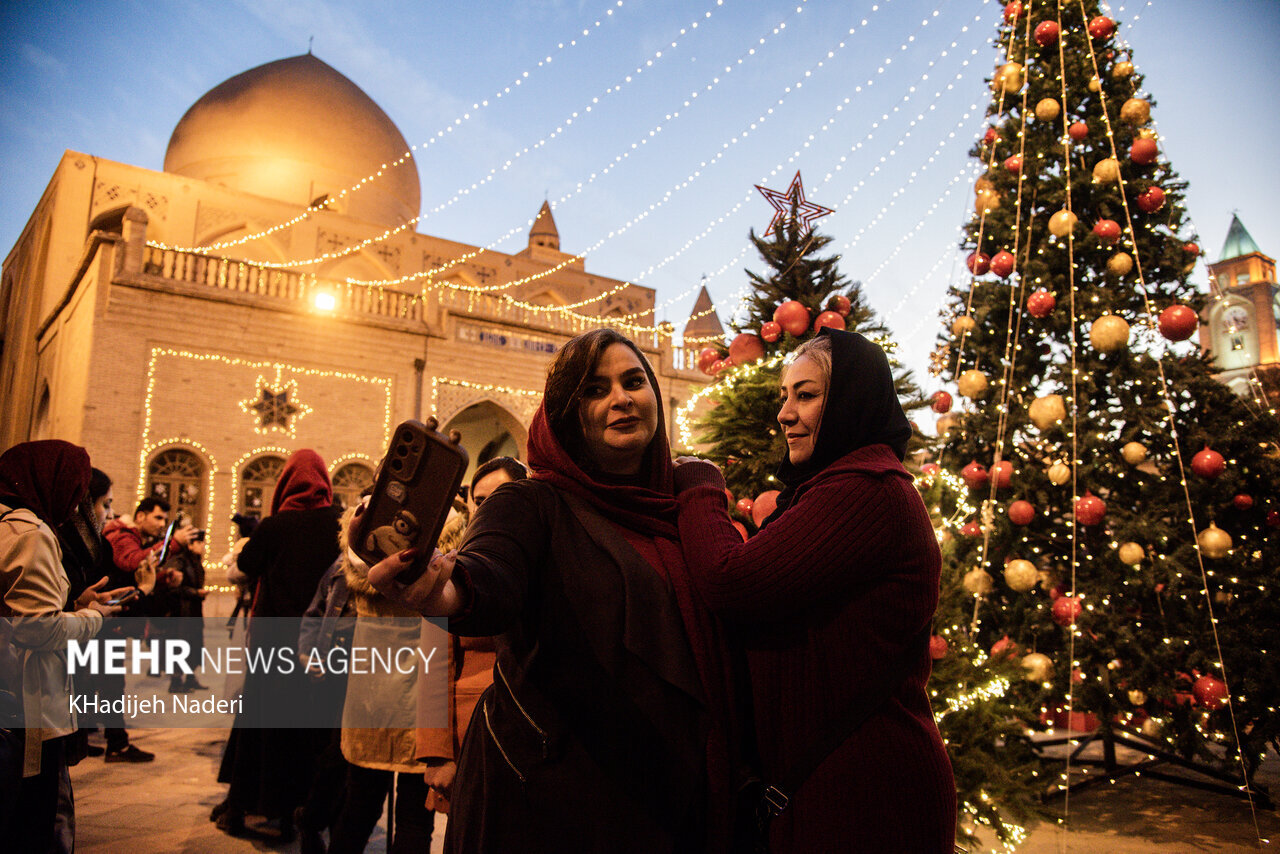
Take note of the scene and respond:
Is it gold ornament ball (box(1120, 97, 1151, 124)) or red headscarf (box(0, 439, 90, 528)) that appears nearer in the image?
red headscarf (box(0, 439, 90, 528))

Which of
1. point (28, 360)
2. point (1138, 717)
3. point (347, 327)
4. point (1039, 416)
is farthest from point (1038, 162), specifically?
point (28, 360)

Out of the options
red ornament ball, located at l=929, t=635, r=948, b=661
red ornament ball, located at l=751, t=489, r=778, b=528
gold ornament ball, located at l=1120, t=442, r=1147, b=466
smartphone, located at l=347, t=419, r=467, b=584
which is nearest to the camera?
smartphone, located at l=347, t=419, r=467, b=584

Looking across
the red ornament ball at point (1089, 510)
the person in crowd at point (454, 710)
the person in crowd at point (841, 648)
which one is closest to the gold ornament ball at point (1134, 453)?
the red ornament ball at point (1089, 510)

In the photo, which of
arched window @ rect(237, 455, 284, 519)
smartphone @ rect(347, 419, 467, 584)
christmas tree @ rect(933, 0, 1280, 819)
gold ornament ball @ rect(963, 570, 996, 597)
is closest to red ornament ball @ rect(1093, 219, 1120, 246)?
christmas tree @ rect(933, 0, 1280, 819)

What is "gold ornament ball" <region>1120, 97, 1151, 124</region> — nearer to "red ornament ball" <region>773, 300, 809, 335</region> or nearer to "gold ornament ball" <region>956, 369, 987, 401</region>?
"gold ornament ball" <region>956, 369, 987, 401</region>

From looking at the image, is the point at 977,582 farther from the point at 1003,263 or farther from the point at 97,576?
the point at 97,576

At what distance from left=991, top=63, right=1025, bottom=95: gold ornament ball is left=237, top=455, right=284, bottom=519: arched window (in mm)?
12941

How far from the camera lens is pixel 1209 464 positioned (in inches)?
192

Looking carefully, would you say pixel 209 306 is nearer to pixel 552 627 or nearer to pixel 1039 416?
Answer: pixel 1039 416

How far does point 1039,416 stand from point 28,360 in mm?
24937

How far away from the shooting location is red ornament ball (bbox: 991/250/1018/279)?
574 centimetres

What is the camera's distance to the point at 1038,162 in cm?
594

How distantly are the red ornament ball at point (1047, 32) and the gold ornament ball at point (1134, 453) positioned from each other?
343cm

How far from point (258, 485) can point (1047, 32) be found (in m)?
13.8
